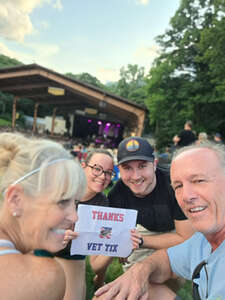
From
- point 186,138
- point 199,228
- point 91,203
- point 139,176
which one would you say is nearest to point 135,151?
point 139,176

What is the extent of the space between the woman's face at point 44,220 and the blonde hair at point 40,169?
0.15 ft

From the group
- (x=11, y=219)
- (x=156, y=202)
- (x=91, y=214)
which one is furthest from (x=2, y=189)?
(x=156, y=202)

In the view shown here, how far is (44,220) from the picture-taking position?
1.09m

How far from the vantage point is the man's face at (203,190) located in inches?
54.4

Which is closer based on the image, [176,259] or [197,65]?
[176,259]

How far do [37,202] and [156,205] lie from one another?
1.66 m

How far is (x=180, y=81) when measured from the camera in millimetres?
20344

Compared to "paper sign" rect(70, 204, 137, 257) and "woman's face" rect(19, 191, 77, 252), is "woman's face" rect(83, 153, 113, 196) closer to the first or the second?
"paper sign" rect(70, 204, 137, 257)

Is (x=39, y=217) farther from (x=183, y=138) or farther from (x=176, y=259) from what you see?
(x=183, y=138)

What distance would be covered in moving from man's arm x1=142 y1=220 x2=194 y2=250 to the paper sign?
0.90ft

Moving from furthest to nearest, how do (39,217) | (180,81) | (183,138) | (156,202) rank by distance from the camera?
(180,81)
(183,138)
(156,202)
(39,217)

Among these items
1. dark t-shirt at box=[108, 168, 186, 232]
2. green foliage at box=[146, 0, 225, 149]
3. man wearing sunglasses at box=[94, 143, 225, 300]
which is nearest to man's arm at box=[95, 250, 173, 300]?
man wearing sunglasses at box=[94, 143, 225, 300]

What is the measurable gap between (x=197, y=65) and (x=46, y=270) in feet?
75.0

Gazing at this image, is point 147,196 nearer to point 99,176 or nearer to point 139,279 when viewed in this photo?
point 99,176
